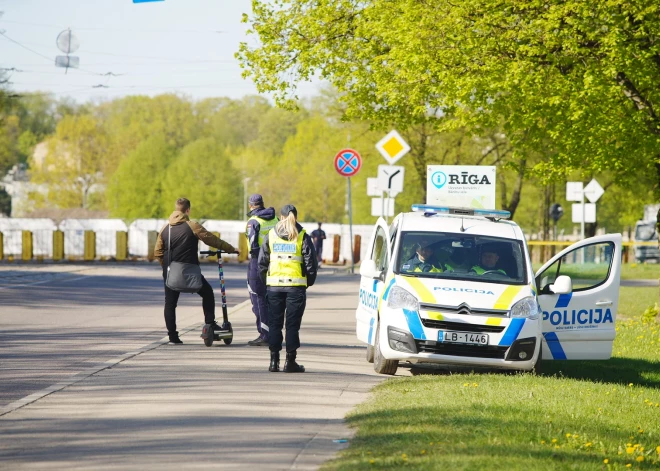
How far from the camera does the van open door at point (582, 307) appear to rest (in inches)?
522

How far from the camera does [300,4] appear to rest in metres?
25.6

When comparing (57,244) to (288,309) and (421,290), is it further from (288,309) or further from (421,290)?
(421,290)

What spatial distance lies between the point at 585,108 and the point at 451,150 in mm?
33771

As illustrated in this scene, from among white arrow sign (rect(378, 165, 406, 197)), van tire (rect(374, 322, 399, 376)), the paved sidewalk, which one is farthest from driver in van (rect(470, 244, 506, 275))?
white arrow sign (rect(378, 165, 406, 197))

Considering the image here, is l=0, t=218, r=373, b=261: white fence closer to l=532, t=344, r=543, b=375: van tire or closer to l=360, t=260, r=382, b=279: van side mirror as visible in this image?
l=360, t=260, r=382, b=279: van side mirror

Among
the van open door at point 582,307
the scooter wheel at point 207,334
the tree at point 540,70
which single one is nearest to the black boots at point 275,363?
the scooter wheel at point 207,334

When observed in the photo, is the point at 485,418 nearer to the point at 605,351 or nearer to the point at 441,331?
the point at 441,331

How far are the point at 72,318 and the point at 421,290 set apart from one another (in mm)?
8690

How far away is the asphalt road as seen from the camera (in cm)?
1256

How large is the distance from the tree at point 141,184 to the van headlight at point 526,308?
294 ft

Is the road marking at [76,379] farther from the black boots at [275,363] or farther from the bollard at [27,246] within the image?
the bollard at [27,246]

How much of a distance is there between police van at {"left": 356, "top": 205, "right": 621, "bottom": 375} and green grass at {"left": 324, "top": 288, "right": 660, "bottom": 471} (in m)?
0.38

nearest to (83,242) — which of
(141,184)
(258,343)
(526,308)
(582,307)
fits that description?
(258,343)

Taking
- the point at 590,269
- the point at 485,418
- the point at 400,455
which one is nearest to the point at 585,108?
the point at 590,269
